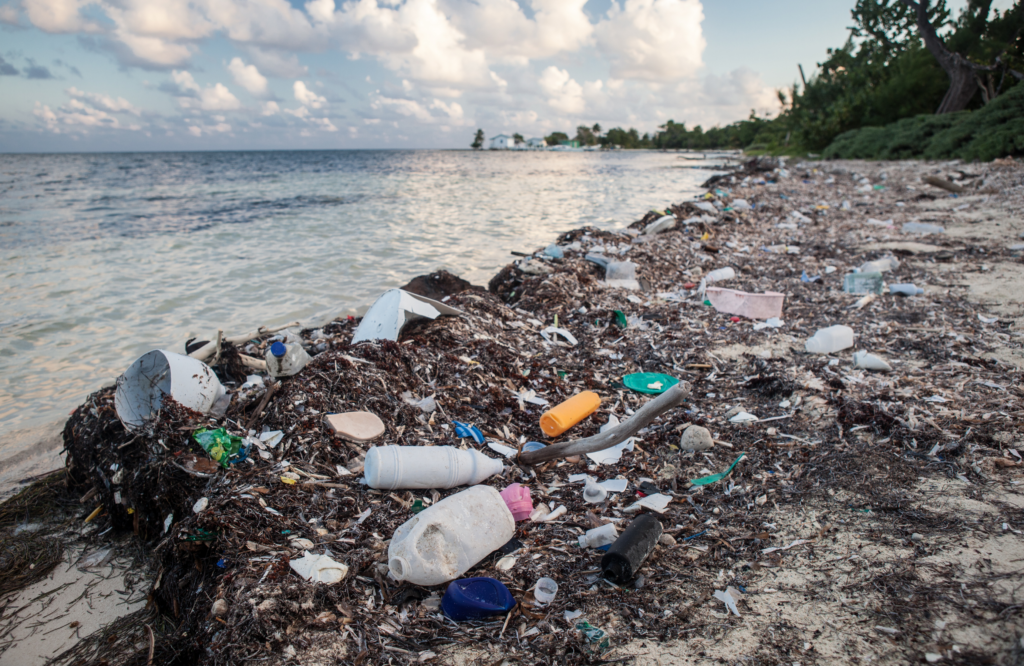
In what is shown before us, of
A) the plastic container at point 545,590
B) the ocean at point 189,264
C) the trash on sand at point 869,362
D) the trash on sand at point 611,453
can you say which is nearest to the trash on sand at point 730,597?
the plastic container at point 545,590

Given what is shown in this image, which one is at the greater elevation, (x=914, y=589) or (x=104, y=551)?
(x=914, y=589)

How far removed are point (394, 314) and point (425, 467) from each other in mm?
1675

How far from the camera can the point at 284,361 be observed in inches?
133

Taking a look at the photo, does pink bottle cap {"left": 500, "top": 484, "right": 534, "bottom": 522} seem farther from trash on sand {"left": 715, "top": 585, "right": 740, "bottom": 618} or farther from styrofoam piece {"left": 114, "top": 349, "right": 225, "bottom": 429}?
styrofoam piece {"left": 114, "top": 349, "right": 225, "bottom": 429}

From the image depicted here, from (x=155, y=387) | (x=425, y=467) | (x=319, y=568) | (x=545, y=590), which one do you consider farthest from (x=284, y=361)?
(x=545, y=590)

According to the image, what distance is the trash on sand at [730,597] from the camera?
171cm

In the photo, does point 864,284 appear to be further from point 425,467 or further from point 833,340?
point 425,467

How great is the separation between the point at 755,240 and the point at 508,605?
833 centimetres

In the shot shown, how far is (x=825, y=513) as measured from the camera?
2143mm

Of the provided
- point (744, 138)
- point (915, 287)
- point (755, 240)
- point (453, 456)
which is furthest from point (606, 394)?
point (744, 138)

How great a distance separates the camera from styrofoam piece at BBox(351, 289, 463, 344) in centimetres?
375

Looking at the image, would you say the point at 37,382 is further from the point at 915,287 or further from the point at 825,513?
the point at 915,287

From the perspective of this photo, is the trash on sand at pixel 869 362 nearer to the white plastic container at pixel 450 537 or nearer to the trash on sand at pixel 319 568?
the white plastic container at pixel 450 537

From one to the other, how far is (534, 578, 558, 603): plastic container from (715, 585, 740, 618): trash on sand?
1.99 feet
